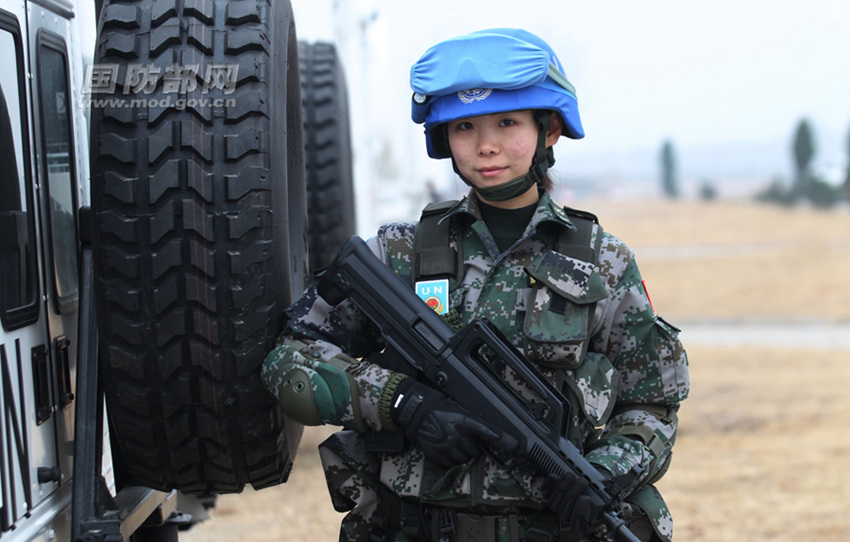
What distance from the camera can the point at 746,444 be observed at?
23.8 ft

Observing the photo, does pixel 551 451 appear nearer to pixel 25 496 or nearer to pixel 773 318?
pixel 25 496

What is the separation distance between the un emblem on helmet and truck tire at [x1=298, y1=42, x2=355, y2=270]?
8.30 feet

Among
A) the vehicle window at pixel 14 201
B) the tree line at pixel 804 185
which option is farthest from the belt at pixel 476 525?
the tree line at pixel 804 185

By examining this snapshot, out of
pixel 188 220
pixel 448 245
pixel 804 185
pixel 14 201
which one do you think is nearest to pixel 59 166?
pixel 14 201

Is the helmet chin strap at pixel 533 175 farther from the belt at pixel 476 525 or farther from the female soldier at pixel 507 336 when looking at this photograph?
the belt at pixel 476 525

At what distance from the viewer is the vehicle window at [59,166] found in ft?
8.45

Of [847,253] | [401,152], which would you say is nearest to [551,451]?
[401,152]

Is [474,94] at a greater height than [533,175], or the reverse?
[474,94]

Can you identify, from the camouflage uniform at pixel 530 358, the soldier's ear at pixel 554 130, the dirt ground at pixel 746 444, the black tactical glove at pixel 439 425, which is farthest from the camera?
the dirt ground at pixel 746 444

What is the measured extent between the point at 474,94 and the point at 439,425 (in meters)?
0.75

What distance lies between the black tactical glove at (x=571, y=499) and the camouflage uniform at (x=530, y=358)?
8 centimetres

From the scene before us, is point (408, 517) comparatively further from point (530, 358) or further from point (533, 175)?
point (533, 175)

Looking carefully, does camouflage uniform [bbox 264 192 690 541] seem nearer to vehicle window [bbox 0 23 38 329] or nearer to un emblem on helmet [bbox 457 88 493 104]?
un emblem on helmet [bbox 457 88 493 104]

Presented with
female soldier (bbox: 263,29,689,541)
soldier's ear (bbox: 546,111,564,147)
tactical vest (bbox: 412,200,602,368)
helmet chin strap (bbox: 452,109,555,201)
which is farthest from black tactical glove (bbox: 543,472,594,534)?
soldier's ear (bbox: 546,111,564,147)
